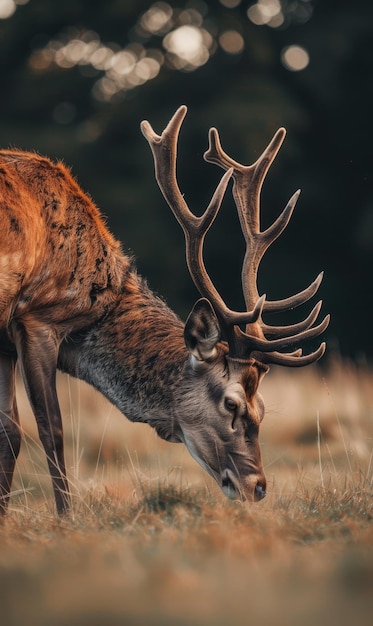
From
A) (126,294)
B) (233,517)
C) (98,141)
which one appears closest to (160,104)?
(98,141)

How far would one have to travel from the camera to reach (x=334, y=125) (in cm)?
2342

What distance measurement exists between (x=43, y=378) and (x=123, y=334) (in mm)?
500

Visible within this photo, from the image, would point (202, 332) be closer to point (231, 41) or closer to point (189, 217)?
point (189, 217)

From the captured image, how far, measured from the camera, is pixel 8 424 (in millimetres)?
6113

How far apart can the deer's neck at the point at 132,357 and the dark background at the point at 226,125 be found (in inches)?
605

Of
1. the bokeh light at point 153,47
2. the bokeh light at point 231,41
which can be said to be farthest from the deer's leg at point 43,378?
the bokeh light at point 231,41

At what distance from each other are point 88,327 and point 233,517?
69.4 inches

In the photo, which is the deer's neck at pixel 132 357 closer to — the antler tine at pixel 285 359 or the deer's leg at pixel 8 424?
the deer's leg at pixel 8 424

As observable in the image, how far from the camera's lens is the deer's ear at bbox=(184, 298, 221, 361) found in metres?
5.58

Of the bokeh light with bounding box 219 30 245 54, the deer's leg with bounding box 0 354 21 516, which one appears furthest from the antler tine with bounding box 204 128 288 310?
the bokeh light with bounding box 219 30 245 54

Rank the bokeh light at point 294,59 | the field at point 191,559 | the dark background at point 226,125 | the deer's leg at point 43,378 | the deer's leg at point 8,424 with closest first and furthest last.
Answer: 1. the field at point 191,559
2. the deer's leg at point 43,378
3. the deer's leg at point 8,424
4. the dark background at point 226,125
5. the bokeh light at point 294,59

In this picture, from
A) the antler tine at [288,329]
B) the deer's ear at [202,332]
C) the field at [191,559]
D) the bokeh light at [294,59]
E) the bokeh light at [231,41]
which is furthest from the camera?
the bokeh light at [231,41]

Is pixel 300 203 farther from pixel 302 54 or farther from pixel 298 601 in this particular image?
pixel 298 601

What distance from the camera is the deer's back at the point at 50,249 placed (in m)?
5.60
